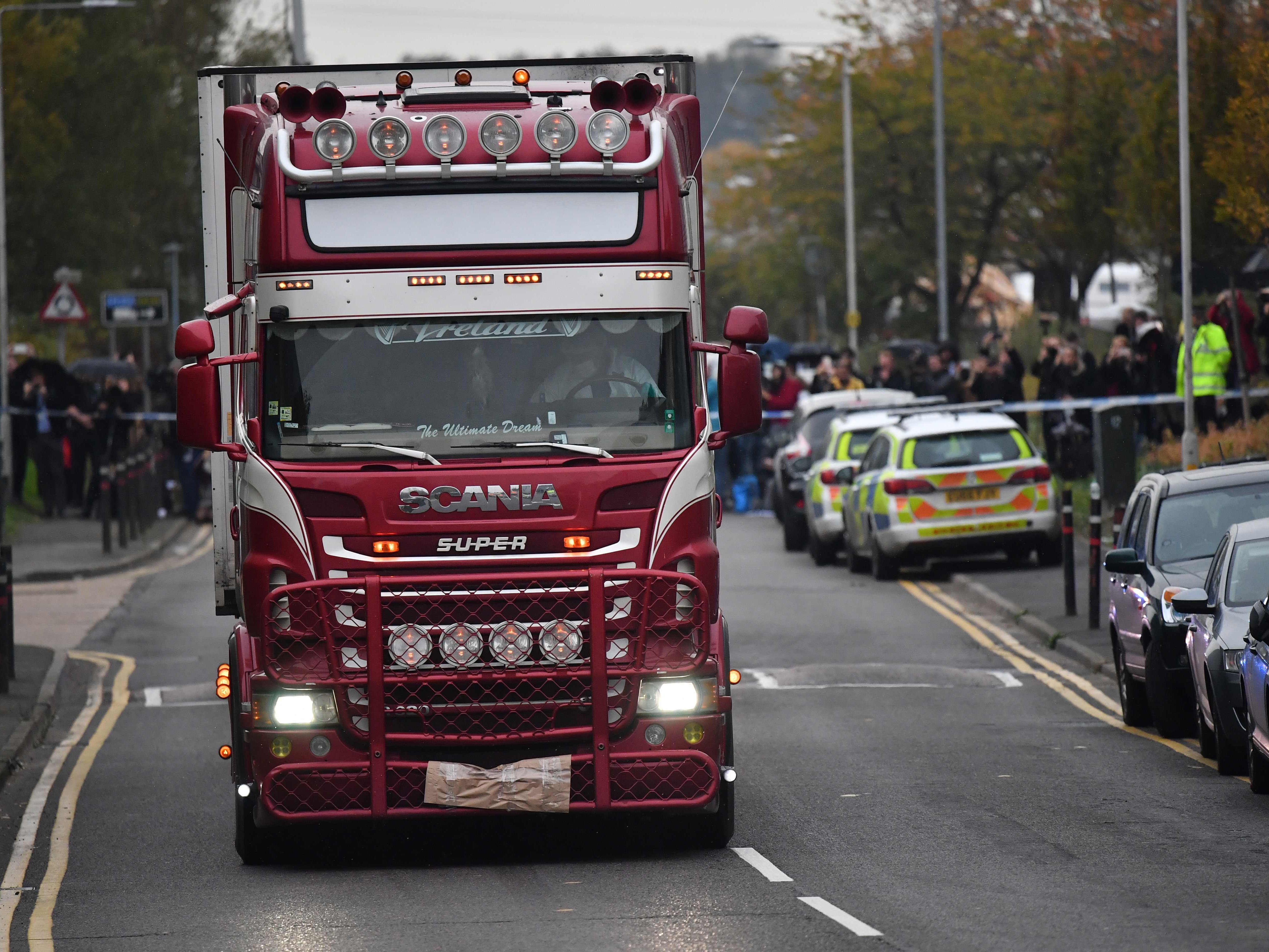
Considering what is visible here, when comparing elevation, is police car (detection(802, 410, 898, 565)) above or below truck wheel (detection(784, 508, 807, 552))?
above

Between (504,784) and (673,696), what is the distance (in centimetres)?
84

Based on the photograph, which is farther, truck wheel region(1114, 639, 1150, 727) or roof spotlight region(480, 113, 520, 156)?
truck wheel region(1114, 639, 1150, 727)

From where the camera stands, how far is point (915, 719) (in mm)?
15727

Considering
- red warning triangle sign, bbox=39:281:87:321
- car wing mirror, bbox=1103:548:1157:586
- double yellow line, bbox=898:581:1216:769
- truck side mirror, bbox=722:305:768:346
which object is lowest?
double yellow line, bbox=898:581:1216:769

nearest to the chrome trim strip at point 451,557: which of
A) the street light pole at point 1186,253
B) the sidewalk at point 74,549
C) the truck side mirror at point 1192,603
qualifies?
the truck side mirror at point 1192,603

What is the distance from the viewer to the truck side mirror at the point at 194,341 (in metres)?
10.2

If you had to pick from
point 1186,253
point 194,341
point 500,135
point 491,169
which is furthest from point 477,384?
point 1186,253

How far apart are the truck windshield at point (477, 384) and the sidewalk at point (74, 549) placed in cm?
1744

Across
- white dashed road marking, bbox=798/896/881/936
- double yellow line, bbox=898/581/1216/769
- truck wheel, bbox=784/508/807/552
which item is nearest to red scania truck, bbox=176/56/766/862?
white dashed road marking, bbox=798/896/881/936

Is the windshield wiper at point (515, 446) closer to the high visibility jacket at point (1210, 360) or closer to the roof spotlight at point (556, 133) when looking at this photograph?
the roof spotlight at point (556, 133)

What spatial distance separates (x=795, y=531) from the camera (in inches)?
1160

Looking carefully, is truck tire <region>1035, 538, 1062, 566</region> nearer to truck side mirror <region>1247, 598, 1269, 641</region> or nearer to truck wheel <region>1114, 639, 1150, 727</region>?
truck wheel <region>1114, 639, 1150, 727</region>

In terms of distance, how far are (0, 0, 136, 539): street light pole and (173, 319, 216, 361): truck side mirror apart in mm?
22449

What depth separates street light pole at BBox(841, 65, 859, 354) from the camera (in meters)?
50.8
